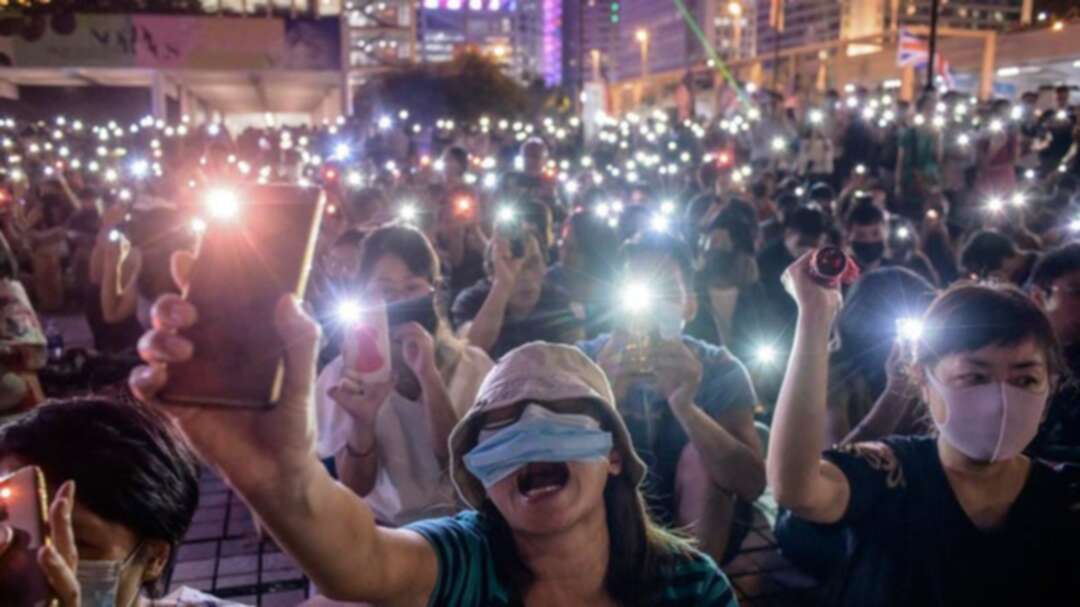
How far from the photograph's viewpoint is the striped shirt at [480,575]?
218 cm

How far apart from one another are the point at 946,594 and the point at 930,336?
73cm

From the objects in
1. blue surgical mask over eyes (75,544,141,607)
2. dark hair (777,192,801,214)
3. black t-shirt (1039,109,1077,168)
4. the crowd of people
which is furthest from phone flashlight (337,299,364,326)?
black t-shirt (1039,109,1077,168)

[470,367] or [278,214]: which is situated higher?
[278,214]

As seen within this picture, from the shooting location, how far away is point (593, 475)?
2316mm

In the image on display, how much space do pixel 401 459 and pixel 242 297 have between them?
2.26 meters

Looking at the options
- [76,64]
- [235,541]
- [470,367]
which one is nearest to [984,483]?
[470,367]

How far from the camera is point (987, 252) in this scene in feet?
19.7

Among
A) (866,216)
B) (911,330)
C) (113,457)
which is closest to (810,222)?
(866,216)

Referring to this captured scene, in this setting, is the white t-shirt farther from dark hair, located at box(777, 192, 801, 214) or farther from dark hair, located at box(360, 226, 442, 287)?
Answer: dark hair, located at box(777, 192, 801, 214)

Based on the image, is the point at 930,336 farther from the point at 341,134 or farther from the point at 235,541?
the point at 341,134

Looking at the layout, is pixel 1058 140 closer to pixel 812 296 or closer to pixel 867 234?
pixel 867 234

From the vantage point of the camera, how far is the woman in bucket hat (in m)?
2.00

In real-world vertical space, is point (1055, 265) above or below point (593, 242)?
above

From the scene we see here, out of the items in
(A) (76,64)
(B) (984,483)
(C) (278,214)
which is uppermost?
(A) (76,64)
